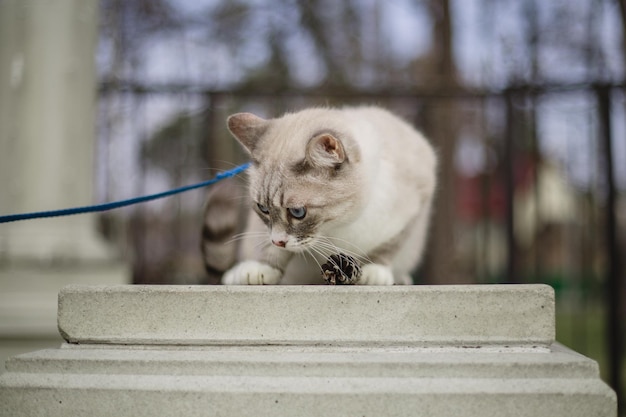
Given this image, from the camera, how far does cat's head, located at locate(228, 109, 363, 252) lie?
234 cm

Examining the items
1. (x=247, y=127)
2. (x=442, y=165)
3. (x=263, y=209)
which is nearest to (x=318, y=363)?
(x=263, y=209)

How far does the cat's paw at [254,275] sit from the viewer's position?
247 cm

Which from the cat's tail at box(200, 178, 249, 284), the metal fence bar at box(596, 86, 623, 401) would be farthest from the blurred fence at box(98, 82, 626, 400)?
the cat's tail at box(200, 178, 249, 284)

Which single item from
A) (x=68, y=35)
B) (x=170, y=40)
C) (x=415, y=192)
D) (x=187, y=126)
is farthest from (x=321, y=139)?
(x=170, y=40)

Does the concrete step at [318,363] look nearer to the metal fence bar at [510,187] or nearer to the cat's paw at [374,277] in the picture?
the cat's paw at [374,277]

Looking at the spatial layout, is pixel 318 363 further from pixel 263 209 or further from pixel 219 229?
pixel 219 229

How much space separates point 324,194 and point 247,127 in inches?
19.9

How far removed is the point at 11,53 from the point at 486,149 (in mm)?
6146

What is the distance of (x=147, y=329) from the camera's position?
2.06 m

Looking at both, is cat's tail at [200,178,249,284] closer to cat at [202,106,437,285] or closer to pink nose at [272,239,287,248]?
cat at [202,106,437,285]

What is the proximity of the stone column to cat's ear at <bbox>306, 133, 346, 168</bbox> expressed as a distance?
101 inches

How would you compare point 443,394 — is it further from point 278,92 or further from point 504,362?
point 278,92

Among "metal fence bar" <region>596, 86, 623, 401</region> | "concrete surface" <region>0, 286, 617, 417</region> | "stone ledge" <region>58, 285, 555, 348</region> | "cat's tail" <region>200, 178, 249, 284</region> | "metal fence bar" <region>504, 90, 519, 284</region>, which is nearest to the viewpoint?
"concrete surface" <region>0, 286, 617, 417</region>

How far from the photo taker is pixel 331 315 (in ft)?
6.66
